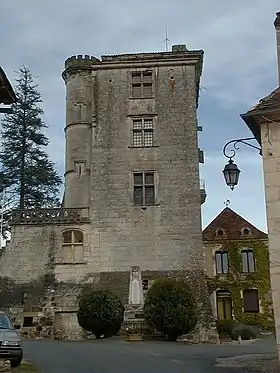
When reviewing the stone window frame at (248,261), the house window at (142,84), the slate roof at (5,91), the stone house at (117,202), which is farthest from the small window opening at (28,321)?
the slate roof at (5,91)

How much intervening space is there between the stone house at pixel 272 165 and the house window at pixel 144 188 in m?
19.8

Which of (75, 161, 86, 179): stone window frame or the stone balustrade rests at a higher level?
(75, 161, 86, 179): stone window frame

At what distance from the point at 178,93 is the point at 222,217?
11049mm

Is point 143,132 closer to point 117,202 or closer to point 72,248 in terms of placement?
point 117,202

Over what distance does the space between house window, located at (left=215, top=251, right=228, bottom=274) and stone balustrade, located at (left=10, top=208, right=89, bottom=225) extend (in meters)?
10.9

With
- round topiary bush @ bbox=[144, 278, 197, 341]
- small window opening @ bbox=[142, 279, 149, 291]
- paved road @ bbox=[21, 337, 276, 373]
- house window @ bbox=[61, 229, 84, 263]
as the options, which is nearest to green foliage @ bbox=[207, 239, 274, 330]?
small window opening @ bbox=[142, 279, 149, 291]

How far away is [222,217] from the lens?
42.0 meters

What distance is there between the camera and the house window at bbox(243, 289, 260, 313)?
1479 inches

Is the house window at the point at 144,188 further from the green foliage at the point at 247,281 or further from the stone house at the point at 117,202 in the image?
the green foliage at the point at 247,281

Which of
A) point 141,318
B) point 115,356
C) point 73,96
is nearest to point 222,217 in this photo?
point 73,96

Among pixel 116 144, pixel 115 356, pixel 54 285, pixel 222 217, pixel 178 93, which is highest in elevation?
pixel 178 93

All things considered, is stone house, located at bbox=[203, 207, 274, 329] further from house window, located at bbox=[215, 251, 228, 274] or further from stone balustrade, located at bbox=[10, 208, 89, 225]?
stone balustrade, located at bbox=[10, 208, 89, 225]

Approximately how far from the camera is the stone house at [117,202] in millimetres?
32156

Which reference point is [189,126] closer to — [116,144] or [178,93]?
[178,93]
